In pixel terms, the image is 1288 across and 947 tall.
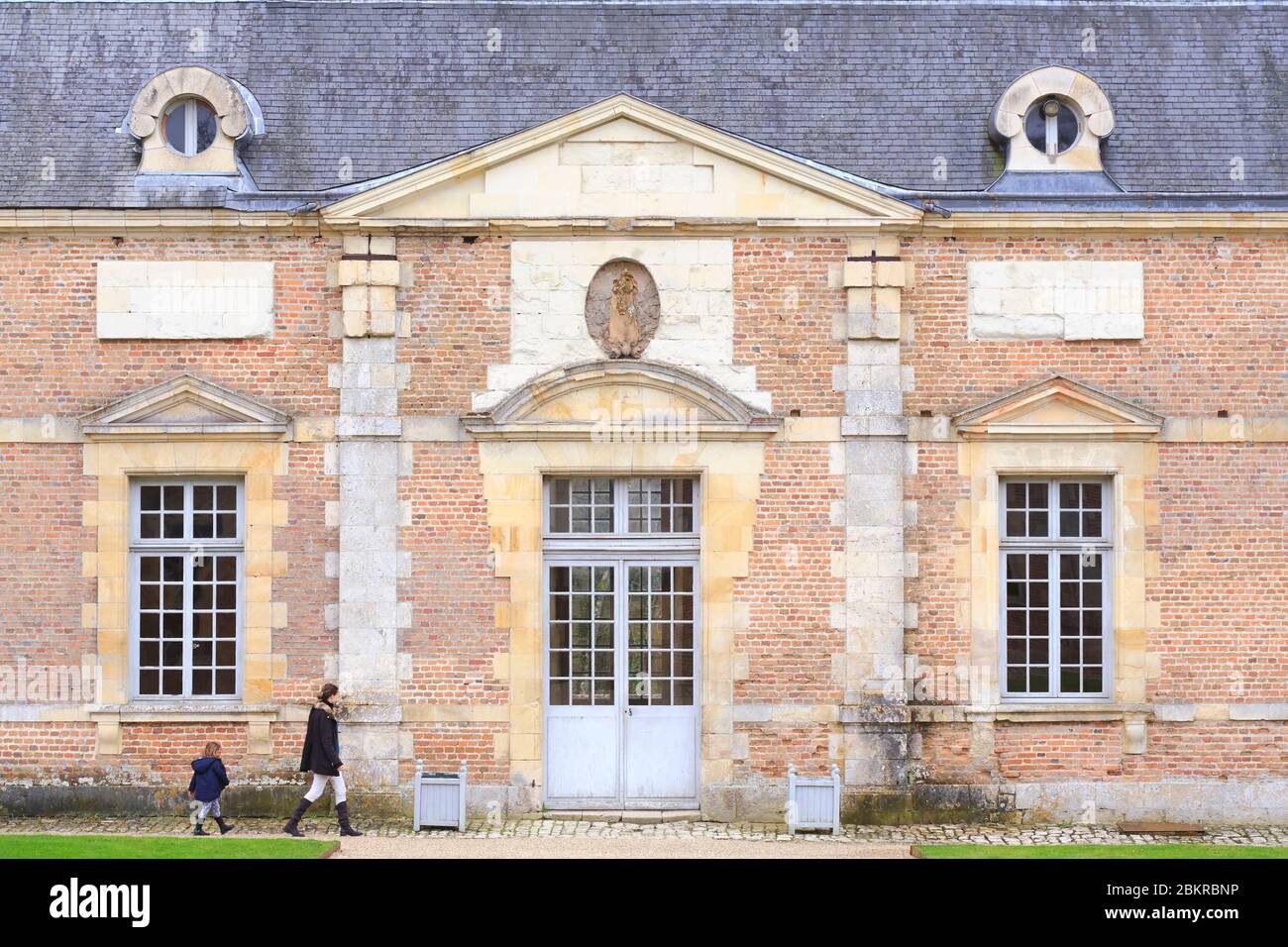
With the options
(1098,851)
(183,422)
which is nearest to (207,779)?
(183,422)

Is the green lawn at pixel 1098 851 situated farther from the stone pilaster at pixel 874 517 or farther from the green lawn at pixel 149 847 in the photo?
the green lawn at pixel 149 847

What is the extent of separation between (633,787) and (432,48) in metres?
6.87

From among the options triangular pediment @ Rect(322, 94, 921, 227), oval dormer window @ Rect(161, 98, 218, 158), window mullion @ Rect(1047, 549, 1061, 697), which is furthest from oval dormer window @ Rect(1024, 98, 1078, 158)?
oval dormer window @ Rect(161, 98, 218, 158)

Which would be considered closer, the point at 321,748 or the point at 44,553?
the point at 321,748

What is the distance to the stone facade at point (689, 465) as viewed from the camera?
12.8 metres

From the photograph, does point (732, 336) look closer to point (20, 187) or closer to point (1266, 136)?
point (1266, 136)

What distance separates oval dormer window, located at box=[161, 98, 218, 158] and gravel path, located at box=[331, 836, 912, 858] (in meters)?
6.04

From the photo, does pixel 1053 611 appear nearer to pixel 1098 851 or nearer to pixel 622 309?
pixel 1098 851

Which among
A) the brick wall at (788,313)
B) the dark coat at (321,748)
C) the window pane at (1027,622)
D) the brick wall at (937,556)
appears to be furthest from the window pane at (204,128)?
the window pane at (1027,622)

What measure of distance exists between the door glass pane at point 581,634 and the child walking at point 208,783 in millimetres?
2724

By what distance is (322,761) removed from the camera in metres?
12.1

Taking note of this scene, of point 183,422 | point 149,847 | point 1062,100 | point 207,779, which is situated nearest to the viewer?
point 149,847

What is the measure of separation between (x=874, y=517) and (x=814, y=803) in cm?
236

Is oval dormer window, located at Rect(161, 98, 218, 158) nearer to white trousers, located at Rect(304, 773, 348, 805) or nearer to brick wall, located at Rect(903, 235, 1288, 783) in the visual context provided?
white trousers, located at Rect(304, 773, 348, 805)
